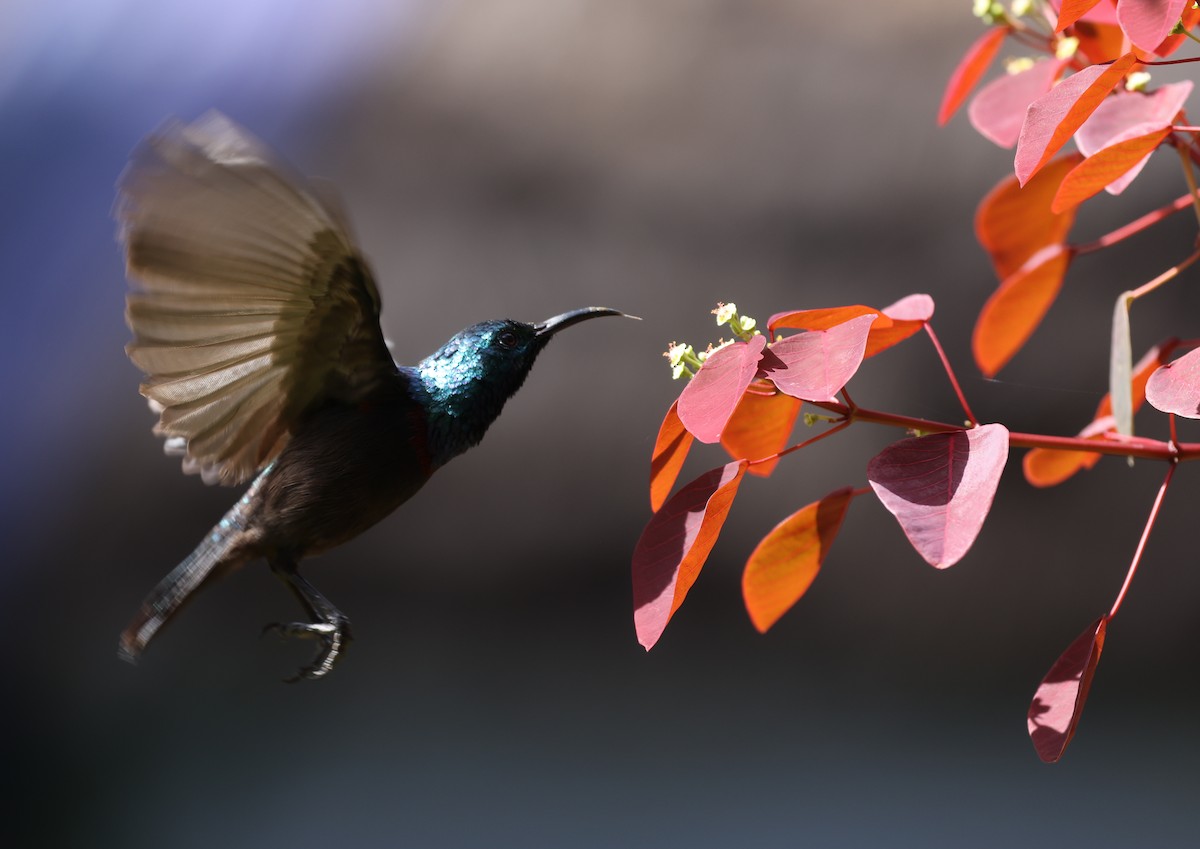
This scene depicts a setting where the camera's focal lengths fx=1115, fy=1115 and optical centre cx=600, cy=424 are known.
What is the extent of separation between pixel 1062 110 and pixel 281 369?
1.74ft

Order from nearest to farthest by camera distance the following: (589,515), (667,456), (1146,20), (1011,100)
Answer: (1146,20) → (667,456) → (1011,100) → (589,515)

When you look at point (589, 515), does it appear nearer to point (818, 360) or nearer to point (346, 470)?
point (346, 470)

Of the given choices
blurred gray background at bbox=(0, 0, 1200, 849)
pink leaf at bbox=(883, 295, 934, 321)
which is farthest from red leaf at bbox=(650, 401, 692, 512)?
blurred gray background at bbox=(0, 0, 1200, 849)

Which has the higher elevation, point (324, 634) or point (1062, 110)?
point (1062, 110)

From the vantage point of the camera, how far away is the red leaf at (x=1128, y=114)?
626 millimetres

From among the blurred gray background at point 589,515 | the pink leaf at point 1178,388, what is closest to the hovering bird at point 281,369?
the pink leaf at point 1178,388

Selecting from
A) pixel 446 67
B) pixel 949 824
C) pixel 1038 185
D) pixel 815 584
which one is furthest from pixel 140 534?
pixel 1038 185

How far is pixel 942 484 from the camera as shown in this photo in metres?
0.53

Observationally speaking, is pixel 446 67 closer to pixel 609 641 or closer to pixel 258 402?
pixel 609 641

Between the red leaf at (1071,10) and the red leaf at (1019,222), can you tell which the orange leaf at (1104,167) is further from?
the red leaf at (1019,222)

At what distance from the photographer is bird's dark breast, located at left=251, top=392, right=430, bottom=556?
787 millimetres

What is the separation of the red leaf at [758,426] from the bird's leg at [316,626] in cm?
32

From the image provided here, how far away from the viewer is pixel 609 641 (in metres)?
2.29

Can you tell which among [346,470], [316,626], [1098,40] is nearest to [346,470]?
[346,470]
